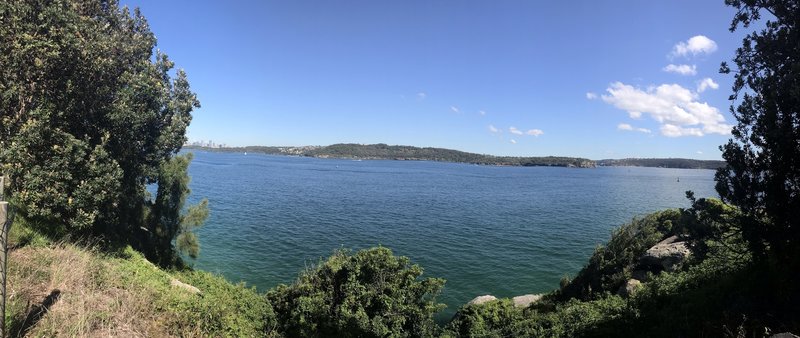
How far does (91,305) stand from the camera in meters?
9.78

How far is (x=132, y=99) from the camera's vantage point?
19875 mm

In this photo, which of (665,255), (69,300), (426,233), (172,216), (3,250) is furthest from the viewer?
(426,233)

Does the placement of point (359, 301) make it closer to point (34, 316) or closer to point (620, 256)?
point (34, 316)

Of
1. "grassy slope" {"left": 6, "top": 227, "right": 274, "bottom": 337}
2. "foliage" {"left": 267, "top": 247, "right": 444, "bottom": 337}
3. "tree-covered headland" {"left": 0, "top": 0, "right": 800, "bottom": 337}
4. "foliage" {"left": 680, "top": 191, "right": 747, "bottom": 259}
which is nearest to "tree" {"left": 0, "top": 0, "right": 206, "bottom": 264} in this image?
"tree-covered headland" {"left": 0, "top": 0, "right": 800, "bottom": 337}

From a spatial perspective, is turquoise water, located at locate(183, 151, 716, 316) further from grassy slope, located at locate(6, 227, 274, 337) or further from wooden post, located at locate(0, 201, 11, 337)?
wooden post, located at locate(0, 201, 11, 337)

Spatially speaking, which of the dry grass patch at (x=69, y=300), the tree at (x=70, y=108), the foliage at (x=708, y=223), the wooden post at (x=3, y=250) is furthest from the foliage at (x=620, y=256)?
the tree at (x=70, y=108)

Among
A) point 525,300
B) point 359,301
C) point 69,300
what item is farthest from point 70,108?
point 525,300

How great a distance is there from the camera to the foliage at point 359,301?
1558cm

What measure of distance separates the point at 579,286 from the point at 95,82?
2859 cm

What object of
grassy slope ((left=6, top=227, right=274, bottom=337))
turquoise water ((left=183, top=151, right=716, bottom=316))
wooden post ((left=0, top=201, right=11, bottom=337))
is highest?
wooden post ((left=0, top=201, right=11, bottom=337))

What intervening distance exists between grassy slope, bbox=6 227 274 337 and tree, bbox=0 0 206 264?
3061mm

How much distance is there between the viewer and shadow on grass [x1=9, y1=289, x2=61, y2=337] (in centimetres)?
795

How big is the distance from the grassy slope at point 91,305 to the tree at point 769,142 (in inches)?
574

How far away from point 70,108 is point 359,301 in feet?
48.6
